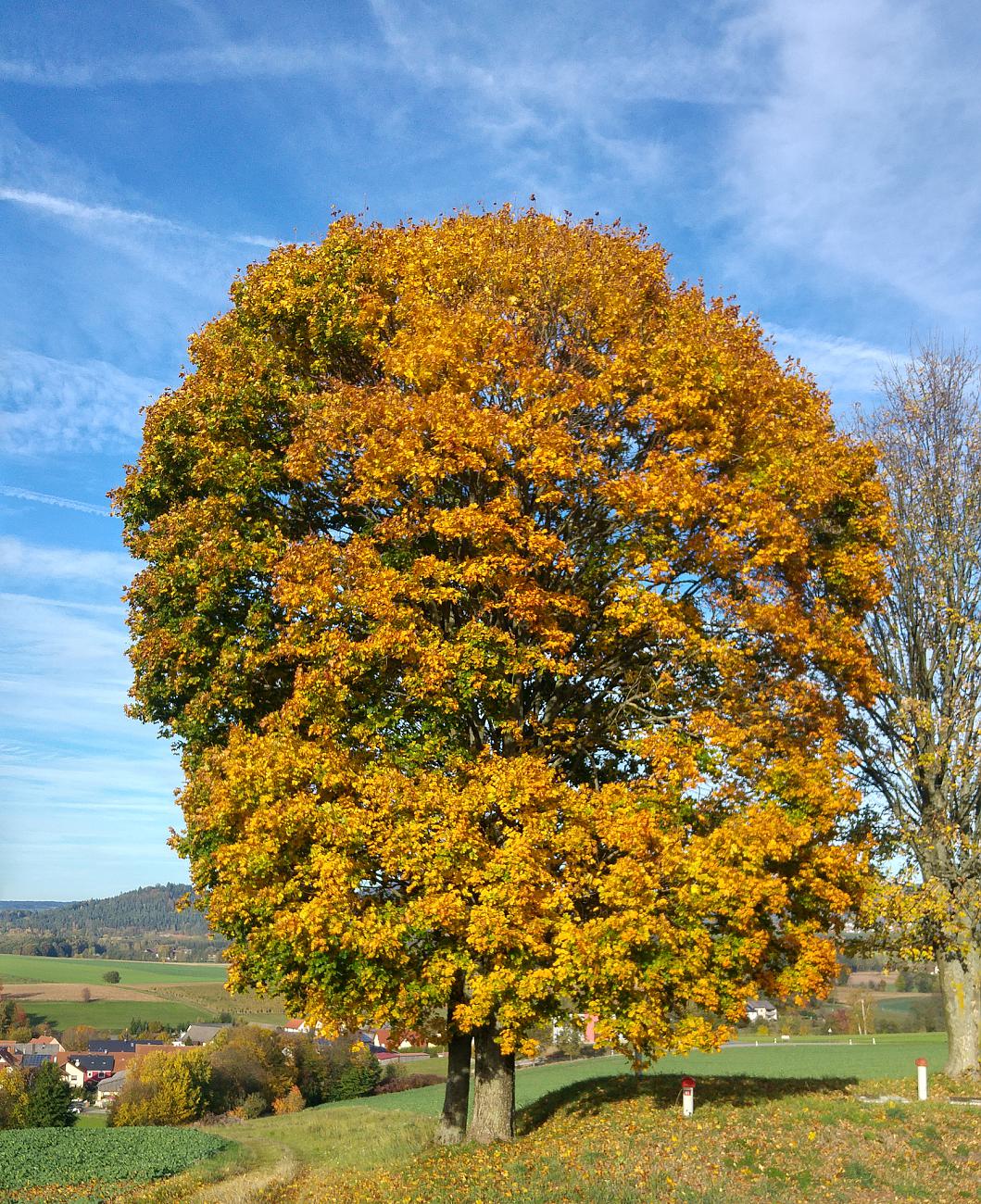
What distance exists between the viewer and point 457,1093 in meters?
17.4

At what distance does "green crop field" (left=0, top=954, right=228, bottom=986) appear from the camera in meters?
134

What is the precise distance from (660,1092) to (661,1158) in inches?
271

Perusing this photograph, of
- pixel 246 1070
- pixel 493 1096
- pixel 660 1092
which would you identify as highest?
pixel 493 1096

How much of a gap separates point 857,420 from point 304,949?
2064cm

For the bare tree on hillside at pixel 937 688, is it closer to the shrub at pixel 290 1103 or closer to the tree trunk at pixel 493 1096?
the tree trunk at pixel 493 1096

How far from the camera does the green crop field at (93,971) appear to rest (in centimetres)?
13450

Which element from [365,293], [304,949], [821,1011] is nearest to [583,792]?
[304,949]

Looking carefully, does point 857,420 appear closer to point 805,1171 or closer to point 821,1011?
point 805,1171

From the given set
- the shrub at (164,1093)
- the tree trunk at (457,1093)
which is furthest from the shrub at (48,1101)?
the tree trunk at (457,1093)

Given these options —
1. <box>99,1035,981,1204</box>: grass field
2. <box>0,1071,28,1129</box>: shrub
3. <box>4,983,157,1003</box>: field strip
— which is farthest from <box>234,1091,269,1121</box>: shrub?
<box>4,983,157,1003</box>: field strip

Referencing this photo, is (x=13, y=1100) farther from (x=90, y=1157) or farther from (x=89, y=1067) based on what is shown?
(x=89, y=1067)

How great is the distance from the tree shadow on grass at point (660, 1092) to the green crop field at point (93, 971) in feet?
397

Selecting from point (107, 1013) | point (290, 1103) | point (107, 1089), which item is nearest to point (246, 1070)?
point (290, 1103)

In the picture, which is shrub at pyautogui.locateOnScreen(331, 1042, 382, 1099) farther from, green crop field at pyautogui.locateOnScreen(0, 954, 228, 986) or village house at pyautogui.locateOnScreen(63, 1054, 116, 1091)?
green crop field at pyautogui.locateOnScreen(0, 954, 228, 986)
